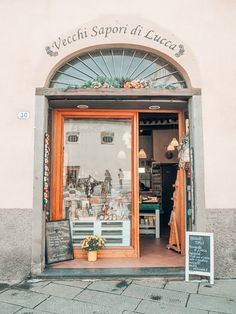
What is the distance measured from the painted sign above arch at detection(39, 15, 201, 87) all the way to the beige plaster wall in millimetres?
19

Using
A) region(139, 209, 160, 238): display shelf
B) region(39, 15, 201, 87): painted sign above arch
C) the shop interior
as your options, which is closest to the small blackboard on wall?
region(39, 15, 201, 87): painted sign above arch

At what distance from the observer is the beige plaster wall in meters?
6.09

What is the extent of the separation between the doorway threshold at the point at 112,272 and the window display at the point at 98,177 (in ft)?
4.12

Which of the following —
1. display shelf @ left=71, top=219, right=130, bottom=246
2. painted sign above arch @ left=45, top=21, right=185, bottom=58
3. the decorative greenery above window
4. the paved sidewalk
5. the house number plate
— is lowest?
the paved sidewalk

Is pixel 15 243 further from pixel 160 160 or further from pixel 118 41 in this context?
pixel 160 160

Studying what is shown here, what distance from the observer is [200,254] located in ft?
19.0

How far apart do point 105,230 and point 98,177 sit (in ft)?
3.96

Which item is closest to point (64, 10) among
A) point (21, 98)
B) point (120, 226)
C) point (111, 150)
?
point (21, 98)

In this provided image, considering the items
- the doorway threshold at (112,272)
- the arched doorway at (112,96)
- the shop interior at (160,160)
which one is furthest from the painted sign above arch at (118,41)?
the shop interior at (160,160)

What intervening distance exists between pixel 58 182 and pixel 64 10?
11.4 ft

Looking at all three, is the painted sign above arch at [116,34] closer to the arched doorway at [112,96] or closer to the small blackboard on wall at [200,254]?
the arched doorway at [112,96]

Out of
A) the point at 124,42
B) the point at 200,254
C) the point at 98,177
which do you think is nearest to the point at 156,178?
the point at 98,177

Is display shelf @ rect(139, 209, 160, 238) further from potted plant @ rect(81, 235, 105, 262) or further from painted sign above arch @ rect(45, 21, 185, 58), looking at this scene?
painted sign above arch @ rect(45, 21, 185, 58)

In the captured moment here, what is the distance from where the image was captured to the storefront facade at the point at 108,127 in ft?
19.9
